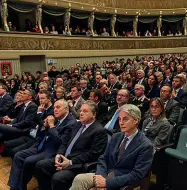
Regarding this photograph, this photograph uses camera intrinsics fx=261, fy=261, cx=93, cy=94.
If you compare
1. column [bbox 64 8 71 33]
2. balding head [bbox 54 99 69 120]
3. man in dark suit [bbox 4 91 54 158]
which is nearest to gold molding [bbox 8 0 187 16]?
column [bbox 64 8 71 33]

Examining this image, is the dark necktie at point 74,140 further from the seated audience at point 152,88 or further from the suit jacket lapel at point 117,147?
the seated audience at point 152,88

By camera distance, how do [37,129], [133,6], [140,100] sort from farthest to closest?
[133,6], [140,100], [37,129]

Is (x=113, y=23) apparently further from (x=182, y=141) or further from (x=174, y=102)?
(x=182, y=141)

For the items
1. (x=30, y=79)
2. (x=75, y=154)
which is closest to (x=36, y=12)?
(x=30, y=79)

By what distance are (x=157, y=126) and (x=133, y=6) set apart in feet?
50.2

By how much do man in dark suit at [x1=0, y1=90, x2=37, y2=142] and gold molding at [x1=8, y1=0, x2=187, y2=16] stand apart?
395 inches

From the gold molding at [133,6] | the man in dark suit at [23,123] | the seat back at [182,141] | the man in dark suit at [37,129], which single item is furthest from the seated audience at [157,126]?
the gold molding at [133,6]

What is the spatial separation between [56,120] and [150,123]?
3.86 ft

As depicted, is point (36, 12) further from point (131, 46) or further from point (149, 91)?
point (149, 91)

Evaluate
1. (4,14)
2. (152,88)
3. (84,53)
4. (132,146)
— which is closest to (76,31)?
(84,53)

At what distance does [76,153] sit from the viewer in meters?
2.65

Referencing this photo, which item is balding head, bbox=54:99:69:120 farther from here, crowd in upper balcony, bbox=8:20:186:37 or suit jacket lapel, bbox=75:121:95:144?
crowd in upper balcony, bbox=8:20:186:37

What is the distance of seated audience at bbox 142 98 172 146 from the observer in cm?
275

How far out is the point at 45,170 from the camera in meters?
2.75
